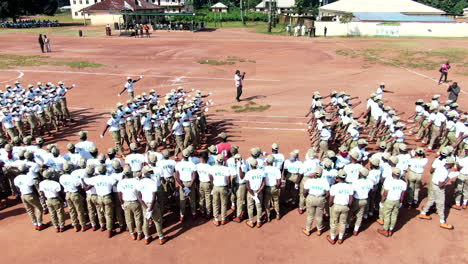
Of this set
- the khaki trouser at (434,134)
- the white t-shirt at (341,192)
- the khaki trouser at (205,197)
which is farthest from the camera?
the khaki trouser at (434,134)

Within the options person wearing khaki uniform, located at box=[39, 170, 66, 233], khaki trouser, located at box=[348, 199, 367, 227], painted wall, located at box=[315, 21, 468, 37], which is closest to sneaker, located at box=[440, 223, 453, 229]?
khaki trouser, located at box=[348, 199, 367, 227]

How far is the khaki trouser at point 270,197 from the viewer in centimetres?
851

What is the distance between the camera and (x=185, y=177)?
8609 mm

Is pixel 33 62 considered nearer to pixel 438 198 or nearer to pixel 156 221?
pixel 156 221

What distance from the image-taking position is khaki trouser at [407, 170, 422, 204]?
8.95m

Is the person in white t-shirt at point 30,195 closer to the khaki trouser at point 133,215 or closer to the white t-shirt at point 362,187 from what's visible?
the khaki trouser at point 133,215

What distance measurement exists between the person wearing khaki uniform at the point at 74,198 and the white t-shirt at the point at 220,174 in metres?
3.21

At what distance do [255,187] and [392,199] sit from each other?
3.17 metres

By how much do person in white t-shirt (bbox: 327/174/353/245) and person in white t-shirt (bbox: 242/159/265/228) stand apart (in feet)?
5.49

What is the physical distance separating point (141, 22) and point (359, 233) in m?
60.3

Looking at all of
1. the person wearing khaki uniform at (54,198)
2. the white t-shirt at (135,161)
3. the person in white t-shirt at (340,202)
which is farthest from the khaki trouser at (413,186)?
the person wearing khaki uniform at (54,198)

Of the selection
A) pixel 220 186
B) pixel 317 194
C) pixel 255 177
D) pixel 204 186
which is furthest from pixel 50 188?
pixel 317 194

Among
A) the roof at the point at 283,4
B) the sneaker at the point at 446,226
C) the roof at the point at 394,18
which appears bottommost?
the sneaker at the point at 446,226

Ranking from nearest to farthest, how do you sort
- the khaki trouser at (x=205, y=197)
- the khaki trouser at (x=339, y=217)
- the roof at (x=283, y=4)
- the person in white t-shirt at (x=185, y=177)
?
1. the khaki trouser at (x=339, y=217)
2. the person in white t-shirt at (x=185, y=177)
3. the khaki trouser at (x=205, y=197)
4. the roof at (x=283, y=4)
